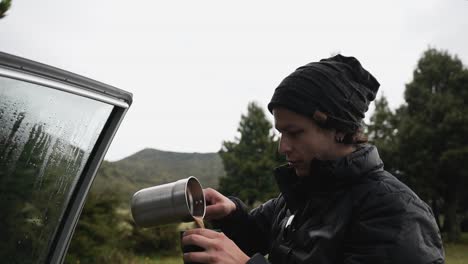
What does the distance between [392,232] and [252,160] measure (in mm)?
28238

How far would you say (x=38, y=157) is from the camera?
1.79m

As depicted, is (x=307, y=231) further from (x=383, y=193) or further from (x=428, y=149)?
(x=428, y=149)

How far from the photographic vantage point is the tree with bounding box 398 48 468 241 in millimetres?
24609

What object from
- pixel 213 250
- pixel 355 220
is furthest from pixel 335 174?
pixel 213 250

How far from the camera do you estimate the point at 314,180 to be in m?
→ 1.87

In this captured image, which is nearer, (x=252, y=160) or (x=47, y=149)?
(x=47, y=149)

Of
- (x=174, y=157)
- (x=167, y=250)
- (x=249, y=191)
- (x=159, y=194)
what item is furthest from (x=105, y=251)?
(x=174, y=157)

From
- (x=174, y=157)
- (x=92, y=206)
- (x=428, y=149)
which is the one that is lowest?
(x=174, y=157)

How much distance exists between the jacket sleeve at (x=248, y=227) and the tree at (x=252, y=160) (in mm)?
26390

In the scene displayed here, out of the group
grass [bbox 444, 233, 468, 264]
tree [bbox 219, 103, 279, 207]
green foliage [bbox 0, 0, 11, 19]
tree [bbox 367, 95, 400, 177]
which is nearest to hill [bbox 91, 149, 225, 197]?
tree [bbox 219, 103, 279, 207]

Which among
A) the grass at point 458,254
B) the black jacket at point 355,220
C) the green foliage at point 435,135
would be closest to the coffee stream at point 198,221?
the black jacket at point 355,220

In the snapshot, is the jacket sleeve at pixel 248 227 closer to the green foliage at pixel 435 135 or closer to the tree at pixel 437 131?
the tree at pixel 437 131

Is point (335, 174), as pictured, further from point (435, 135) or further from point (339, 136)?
point (435, 135)

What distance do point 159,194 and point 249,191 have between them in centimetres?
2791
